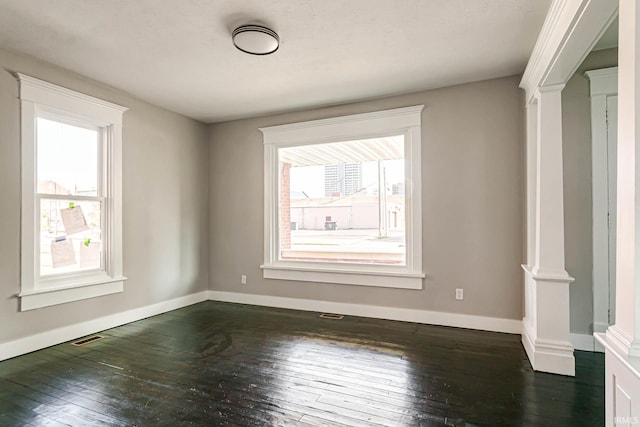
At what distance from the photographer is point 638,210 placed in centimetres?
127

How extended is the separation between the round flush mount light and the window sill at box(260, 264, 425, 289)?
2716 mm

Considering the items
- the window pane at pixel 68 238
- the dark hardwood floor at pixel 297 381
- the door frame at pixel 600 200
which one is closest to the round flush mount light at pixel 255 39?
the window pane at pixel 68 238

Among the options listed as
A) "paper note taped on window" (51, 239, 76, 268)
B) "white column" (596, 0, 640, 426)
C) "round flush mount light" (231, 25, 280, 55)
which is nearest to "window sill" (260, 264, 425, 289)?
"paper note taped on window" (51, 239, 76, 268)

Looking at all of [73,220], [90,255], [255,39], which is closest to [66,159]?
[73,220]

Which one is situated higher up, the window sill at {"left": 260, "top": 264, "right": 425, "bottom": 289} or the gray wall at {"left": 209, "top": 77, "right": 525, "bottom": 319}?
the gray wall at {"left": 209, "top": 77, "right": 525, "bottom": 319}

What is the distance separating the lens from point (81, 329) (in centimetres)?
360

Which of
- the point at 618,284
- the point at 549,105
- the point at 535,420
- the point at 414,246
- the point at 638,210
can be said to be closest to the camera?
the point at 638,210

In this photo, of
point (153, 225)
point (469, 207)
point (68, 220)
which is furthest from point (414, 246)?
point (68, 220)

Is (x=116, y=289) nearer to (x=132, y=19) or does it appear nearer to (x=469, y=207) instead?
(x=132, y=19)

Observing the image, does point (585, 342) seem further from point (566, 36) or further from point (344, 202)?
point (344, 202)

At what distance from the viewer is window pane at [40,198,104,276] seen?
337cm

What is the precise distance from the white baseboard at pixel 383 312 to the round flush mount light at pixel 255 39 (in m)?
3.07

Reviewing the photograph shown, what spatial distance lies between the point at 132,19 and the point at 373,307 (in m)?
3.71

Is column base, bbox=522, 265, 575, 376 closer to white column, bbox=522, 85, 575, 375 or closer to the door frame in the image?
white column, bbox=522, 85, 575, 375
